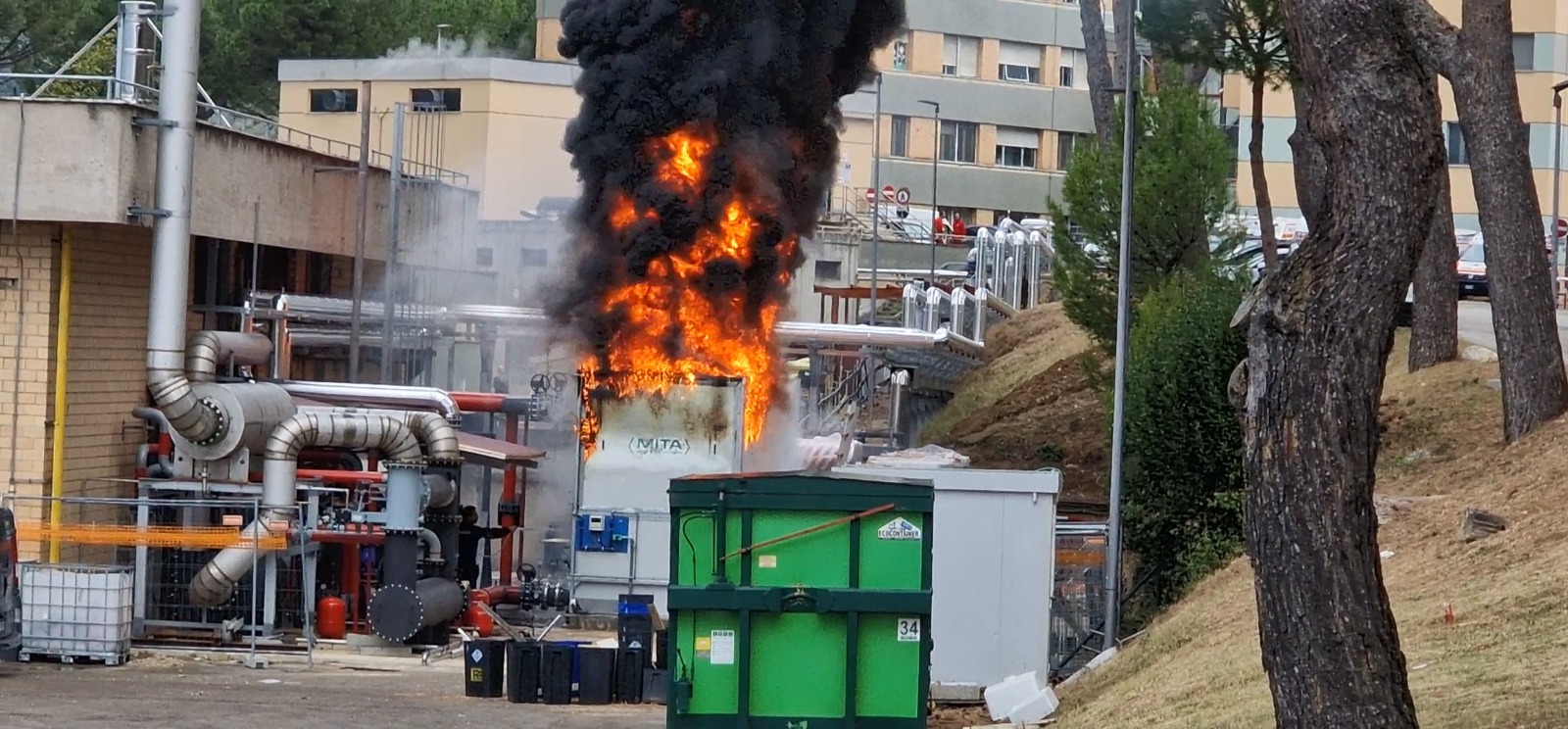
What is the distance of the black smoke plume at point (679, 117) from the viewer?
2516 cm

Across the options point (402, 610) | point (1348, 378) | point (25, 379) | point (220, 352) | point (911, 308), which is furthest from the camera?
point (911, 308)

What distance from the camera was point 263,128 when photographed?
125 feet

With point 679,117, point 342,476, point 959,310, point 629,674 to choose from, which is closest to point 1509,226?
point 679,117

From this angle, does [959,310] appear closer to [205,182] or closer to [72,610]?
[205,182]

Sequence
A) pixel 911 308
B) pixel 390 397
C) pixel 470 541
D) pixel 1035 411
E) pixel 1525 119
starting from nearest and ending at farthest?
pixel 470 541
pixel 390 397
pixel 1035 411
pixel 911 308
pixel 1525 119

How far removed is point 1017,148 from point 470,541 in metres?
46.2

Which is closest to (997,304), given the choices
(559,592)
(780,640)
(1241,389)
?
(559,592)

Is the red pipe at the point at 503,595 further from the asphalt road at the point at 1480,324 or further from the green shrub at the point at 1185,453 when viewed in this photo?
the asphalt road at the point at 1480,324

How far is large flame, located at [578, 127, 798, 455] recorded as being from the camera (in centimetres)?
2488

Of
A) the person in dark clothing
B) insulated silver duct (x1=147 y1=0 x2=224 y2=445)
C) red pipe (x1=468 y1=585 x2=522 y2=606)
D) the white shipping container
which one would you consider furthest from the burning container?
the white shipping container

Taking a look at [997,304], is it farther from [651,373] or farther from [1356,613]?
[1356,613]

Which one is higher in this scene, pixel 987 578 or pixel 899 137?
pixel 899 137

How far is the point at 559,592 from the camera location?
2316 centimetres

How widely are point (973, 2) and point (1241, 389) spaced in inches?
2281
